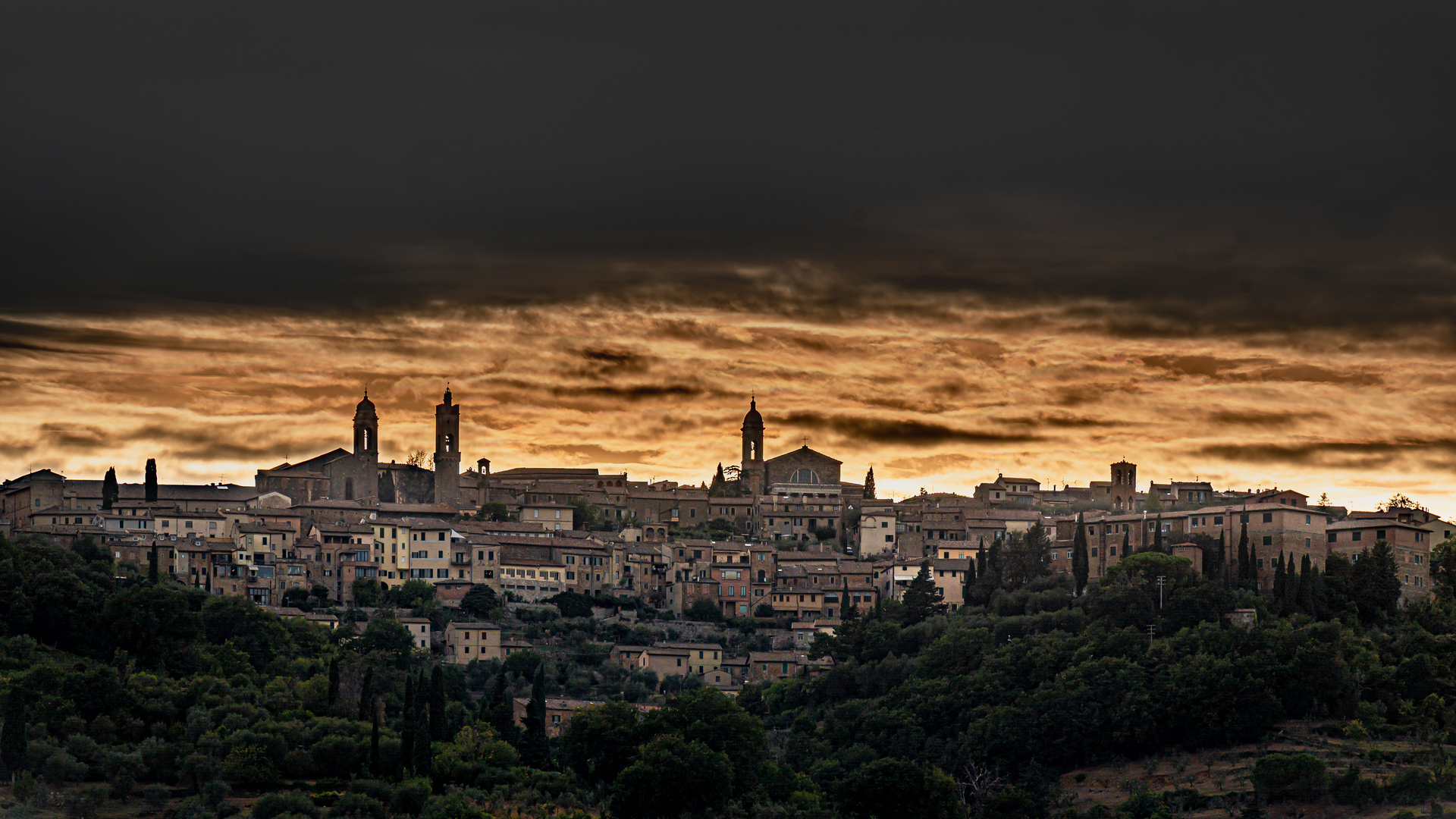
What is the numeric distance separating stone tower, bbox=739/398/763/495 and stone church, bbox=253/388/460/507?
43.9 ft

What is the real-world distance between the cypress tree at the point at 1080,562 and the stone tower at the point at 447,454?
32.7 meters

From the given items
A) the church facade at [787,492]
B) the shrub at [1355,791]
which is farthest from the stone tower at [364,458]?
the shrub at [1355,791]

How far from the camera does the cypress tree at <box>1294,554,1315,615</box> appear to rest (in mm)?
65500

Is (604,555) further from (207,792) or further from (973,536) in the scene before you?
(207,792)

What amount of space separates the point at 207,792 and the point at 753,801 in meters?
12.2

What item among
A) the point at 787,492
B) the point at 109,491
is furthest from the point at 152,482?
the point at 787,492

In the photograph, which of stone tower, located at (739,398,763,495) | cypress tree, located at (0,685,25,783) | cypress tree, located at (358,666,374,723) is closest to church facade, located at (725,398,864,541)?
stone tower, located at (739,398,763,495)

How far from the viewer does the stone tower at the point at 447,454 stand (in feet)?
322

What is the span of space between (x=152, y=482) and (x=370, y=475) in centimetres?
1071

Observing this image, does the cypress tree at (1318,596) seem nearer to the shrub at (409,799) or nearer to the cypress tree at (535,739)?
the cypress tree at (535,739)

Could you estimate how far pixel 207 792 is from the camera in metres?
52.4

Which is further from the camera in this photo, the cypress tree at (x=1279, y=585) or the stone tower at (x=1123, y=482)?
the stone tower at (x=1123, y=482)

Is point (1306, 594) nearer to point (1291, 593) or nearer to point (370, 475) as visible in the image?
point (1291, 593)

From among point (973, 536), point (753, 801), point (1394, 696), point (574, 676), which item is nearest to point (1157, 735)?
point (1394, 696)
